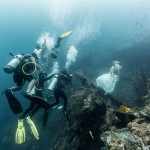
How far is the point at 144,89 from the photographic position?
1274 cm

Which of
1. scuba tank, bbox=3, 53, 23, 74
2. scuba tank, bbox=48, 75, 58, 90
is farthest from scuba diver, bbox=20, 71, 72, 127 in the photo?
scuba tank, bbox=3, 53, 23, 74

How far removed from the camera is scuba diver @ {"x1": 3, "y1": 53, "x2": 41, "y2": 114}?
651 centimetres

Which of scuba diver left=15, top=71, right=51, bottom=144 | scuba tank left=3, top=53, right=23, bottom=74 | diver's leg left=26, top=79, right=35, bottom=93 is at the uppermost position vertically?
scuba tank left=3, top=53, right=23, bottom=74

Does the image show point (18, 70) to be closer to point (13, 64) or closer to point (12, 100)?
point (13, 64)

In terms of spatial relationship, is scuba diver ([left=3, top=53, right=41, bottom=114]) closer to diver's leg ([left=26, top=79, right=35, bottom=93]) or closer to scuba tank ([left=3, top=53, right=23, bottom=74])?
scuba tank ([left=3, top=53, right=23, bottom=74])

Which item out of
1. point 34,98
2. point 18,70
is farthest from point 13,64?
point 34,98

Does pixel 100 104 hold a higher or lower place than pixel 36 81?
lower

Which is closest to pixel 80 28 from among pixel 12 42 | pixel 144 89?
pixel 12 42

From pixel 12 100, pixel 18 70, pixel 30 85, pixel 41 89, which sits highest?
pixel 18 70

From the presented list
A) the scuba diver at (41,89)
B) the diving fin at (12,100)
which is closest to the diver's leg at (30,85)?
the scuba diver at (41,89)

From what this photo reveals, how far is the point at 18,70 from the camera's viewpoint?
6.85m

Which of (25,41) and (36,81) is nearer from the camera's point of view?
(36,81)

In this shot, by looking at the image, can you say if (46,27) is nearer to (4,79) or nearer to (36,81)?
(4,79)

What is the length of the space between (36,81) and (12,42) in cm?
6355
